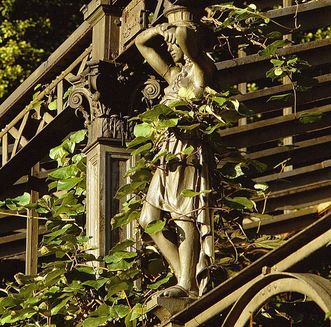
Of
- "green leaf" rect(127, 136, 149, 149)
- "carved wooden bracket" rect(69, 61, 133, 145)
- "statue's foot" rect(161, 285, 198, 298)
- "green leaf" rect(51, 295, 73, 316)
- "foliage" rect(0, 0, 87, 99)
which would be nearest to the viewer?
"statue's foot" rect(161, 285, 198, 298)

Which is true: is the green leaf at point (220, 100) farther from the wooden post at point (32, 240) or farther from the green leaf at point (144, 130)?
the wooden post at point (32, 240)

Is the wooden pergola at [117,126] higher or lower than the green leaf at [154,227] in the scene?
higher

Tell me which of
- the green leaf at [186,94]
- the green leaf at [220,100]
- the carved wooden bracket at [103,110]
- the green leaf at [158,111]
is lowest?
the green leaf at [158,111]

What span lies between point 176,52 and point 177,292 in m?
1.50

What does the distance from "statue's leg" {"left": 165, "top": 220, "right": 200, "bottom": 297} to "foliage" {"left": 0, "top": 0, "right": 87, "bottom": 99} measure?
1232cm

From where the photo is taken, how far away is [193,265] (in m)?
9.41

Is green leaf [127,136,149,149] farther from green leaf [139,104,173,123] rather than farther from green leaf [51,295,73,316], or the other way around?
green leaf [51,295,73,316]

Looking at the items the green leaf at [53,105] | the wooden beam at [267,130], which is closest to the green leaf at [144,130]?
the green leaf at [53,105]

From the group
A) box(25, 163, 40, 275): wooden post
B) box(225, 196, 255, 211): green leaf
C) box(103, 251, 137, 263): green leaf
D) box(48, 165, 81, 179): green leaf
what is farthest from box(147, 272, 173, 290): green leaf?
box(25, 163, 40, 275): wooden post

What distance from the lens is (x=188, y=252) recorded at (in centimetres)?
943

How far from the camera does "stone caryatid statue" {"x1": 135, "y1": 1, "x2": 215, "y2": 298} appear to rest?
30.9 feet

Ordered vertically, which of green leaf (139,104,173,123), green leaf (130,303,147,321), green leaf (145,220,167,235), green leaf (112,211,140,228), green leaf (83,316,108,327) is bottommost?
green leaf (83,316,108,327)

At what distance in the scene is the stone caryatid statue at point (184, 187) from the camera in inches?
370

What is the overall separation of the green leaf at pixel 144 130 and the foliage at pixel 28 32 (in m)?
11.8
